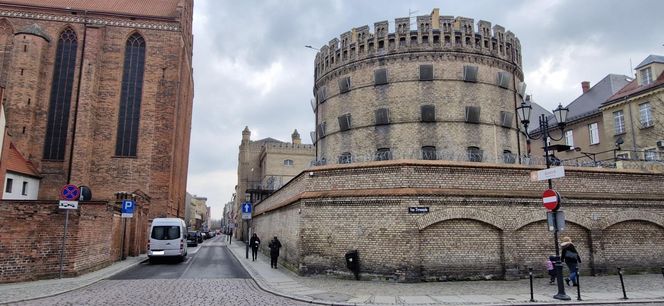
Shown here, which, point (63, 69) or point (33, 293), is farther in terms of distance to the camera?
point (63, 69)

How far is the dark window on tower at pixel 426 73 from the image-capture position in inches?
1003

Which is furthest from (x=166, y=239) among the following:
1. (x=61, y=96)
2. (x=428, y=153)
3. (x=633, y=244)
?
(x=633, y=244)

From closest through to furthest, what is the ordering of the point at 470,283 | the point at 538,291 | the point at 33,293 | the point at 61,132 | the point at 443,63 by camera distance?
the point at 33,293
the point at 538,291
the point at 470,283
the point at 443,63
the point at 61,132

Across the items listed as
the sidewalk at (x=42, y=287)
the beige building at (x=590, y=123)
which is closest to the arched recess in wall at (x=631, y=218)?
the beige building at (x=590, y=123)

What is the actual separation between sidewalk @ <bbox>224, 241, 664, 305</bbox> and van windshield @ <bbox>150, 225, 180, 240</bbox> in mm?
9849

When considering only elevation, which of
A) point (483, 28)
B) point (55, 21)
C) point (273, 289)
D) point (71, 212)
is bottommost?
point (273, 289)

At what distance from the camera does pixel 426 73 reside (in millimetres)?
25531

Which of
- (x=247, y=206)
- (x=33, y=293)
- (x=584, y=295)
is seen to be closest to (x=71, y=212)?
(x=33, y=293)

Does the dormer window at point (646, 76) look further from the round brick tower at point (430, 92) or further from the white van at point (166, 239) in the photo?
the white van at point (166, 239)

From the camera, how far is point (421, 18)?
1035 inches

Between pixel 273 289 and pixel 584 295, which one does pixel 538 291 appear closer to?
pixel 584 295

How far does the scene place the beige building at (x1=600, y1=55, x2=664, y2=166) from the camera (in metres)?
26.9

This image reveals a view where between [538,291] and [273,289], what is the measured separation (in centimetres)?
788

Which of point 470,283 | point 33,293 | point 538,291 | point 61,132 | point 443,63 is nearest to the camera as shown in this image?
point 33,293
